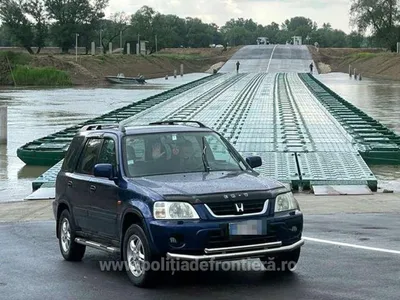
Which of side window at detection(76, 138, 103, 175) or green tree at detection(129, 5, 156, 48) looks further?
green tree at detection(129, 5, 156, 48)

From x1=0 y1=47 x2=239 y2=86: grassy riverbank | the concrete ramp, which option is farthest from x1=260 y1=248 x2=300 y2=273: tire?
the concrete ramp

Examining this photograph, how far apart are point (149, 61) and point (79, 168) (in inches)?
4020

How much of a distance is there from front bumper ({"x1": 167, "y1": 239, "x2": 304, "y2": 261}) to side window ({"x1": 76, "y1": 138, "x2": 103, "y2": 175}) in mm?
2265

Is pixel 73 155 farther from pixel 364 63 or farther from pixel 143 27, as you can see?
pixel 143 27

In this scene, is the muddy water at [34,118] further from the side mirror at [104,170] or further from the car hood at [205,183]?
the car hood at [205,183]

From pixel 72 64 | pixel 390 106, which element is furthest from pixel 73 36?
pixel 390 106

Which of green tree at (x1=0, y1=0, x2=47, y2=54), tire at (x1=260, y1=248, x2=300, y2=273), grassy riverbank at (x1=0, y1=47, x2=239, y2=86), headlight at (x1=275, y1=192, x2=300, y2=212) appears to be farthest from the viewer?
green tree at (x1=0, y1=0, x2=47, y2=54)

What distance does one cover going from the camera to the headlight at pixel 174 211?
8492 millimetres

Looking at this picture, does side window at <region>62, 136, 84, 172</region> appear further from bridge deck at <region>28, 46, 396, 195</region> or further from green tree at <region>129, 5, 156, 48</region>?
green tree at <region>129, 5, 156, 48</region>

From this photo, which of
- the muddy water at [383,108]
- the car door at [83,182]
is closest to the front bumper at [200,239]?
the car door at [83,182]

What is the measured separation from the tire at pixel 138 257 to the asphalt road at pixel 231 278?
0.34 feet

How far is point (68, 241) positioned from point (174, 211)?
2441 millimetres

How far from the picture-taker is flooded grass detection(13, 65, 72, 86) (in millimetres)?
82750

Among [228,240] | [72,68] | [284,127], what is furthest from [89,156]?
[72,68]
